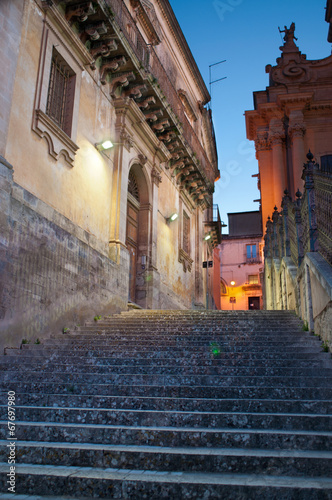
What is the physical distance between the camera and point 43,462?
3678 mm

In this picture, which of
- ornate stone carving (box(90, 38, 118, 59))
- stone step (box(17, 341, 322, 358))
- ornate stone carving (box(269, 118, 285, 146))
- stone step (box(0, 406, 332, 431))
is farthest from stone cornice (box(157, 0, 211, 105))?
stone step (box(0, 406, 332, 431))

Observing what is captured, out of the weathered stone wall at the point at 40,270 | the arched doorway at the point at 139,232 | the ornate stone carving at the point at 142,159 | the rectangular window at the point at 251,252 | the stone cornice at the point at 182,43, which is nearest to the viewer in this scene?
the weathered stone wall at the point at 40,270

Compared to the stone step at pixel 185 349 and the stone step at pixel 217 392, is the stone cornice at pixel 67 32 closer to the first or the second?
the stone step at pixel 185 349

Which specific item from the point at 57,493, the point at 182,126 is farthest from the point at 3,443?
the point at 182,126

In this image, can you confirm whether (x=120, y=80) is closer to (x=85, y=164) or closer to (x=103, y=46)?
(x=103, y=46)

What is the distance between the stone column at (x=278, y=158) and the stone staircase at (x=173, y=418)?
1638 cm

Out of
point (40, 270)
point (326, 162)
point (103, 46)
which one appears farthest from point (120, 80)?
point (326, 162)

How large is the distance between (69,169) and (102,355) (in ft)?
16.8

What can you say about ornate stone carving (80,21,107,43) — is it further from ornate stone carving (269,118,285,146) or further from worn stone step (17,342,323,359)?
ornate stone carving (269,118,285,146)

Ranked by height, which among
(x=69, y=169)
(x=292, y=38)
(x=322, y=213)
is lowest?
(x=322, y=213)

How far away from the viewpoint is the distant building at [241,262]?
1702 inches

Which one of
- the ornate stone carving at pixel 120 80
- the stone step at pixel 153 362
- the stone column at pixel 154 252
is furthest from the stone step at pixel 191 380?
the ornate stone carving at pixel 120 80

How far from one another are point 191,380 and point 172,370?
0.41m

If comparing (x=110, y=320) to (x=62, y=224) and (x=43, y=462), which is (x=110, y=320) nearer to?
(x=62, y=224)
